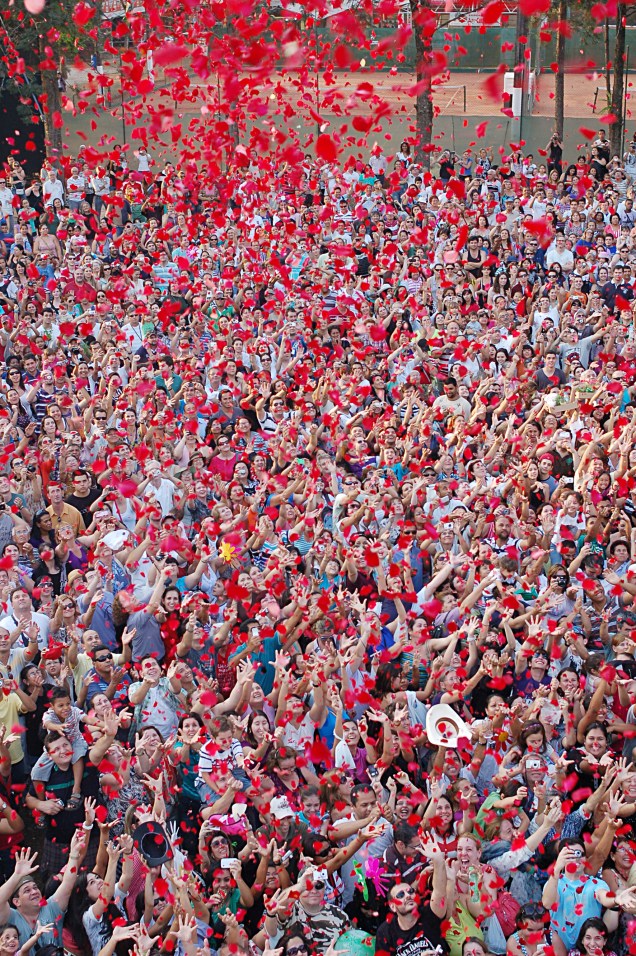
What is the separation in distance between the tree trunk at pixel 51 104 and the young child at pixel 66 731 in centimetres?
1490

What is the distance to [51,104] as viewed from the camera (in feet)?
65.5

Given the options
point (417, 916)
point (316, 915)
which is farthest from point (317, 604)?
point (417, 916)

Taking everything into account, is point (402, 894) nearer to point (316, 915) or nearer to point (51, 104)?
point (316, 915)

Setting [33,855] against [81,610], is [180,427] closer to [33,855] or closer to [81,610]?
[81,610]

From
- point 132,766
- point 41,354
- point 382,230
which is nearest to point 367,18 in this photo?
point 382,230

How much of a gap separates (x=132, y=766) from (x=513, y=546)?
11.2 feet

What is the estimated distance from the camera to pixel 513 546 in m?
8.55

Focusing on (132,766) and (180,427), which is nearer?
(132,766)

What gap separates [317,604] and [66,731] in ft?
6.15

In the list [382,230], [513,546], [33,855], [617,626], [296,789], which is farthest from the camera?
[382,230]

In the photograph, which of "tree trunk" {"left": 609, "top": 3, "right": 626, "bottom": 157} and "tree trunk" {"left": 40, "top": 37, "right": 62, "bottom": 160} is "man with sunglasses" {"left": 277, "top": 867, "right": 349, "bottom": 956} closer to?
"tree trunk" {"left": 40, "top": 37, "right": 62, "bottom": 160}

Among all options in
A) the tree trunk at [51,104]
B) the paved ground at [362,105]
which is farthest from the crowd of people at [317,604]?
the paved ground at [362,105]

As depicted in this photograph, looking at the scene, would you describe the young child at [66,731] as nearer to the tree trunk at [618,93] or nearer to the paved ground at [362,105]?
the paved ground at [362,105]

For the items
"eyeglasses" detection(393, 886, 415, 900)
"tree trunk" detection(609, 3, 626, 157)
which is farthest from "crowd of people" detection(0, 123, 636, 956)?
"tree trunk" detection(609, 3, 626, 157)
